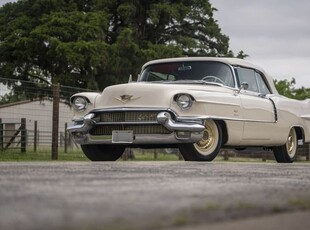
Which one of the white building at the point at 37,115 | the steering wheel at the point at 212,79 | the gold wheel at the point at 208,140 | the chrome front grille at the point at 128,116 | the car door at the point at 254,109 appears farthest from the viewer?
the white building at the point at 37,115

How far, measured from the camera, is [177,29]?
107 feet

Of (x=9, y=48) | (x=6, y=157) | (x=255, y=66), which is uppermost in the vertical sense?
(x=9, y=48)

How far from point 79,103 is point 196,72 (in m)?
1.81

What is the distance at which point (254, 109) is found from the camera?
935 centimetres

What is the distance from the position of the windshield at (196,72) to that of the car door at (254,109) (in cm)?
26

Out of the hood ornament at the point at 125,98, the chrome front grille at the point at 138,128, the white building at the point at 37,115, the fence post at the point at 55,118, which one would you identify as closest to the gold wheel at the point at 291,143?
the chrome front grille at the point at 138,128

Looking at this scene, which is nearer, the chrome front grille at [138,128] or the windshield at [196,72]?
the chrome front grille at [138,128]

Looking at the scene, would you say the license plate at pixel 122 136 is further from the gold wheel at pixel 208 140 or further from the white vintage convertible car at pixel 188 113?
the gold wheel at pixel 208 140

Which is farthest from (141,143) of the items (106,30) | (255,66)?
(106,30)

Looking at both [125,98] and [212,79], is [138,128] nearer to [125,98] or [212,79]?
[125,98]

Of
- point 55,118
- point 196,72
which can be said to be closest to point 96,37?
point 55,118

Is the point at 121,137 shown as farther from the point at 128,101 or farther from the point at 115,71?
the point at 115,71

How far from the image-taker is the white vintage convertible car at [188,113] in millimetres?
8055

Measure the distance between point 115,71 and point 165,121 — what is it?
20.3m
